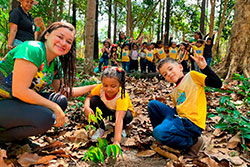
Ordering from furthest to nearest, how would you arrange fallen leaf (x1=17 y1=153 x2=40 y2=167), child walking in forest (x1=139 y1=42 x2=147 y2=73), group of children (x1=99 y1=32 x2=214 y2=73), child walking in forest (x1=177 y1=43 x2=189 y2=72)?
child walking in forest (x1=139 y1=42 x2=147 y2=73) < group of children (x1=99 y1=32 x2=214 y2=73) < child walking in forest (x1=177 y1=43 x2=189 y2=72) < fallen leaf (x1=17 y1=153 x2=40 y2=167)

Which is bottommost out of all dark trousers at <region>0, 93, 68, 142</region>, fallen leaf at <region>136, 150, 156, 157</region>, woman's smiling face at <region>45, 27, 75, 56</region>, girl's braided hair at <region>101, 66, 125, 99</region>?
fallen leaf at <region>136, 150, 156, 157</region>

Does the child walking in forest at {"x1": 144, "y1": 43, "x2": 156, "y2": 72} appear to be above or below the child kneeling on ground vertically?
above

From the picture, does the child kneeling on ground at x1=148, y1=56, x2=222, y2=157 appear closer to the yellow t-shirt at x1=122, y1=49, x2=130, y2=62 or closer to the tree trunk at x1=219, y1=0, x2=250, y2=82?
the tree trunk at x1=219, y1=0, x2=250, y2=82

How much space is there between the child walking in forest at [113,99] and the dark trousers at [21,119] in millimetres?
538

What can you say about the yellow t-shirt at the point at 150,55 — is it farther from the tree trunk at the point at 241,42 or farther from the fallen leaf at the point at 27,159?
the fallen leaf at the point at 27,159

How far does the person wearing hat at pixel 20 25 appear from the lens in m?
2.97

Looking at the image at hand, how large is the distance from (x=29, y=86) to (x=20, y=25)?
1867mm

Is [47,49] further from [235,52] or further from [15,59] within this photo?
[235,52]

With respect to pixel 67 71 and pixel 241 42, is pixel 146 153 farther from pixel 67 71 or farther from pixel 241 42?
pixel 241 42

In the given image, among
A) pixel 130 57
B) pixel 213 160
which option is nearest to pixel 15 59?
pixel 213 160

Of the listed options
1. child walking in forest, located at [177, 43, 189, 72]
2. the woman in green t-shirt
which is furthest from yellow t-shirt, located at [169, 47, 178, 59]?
the woman in green t-shirt

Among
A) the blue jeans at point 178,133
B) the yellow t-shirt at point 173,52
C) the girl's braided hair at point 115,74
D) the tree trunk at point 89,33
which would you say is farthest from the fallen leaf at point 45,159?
the yellow t-shirt at point 173,52

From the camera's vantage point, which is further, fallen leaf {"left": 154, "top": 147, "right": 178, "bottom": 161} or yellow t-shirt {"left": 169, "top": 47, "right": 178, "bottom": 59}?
yellow t-shirt {"left": 169, "top": 47, "right": 178, "bottom": 59}

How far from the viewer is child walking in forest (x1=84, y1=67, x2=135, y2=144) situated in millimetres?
2109
